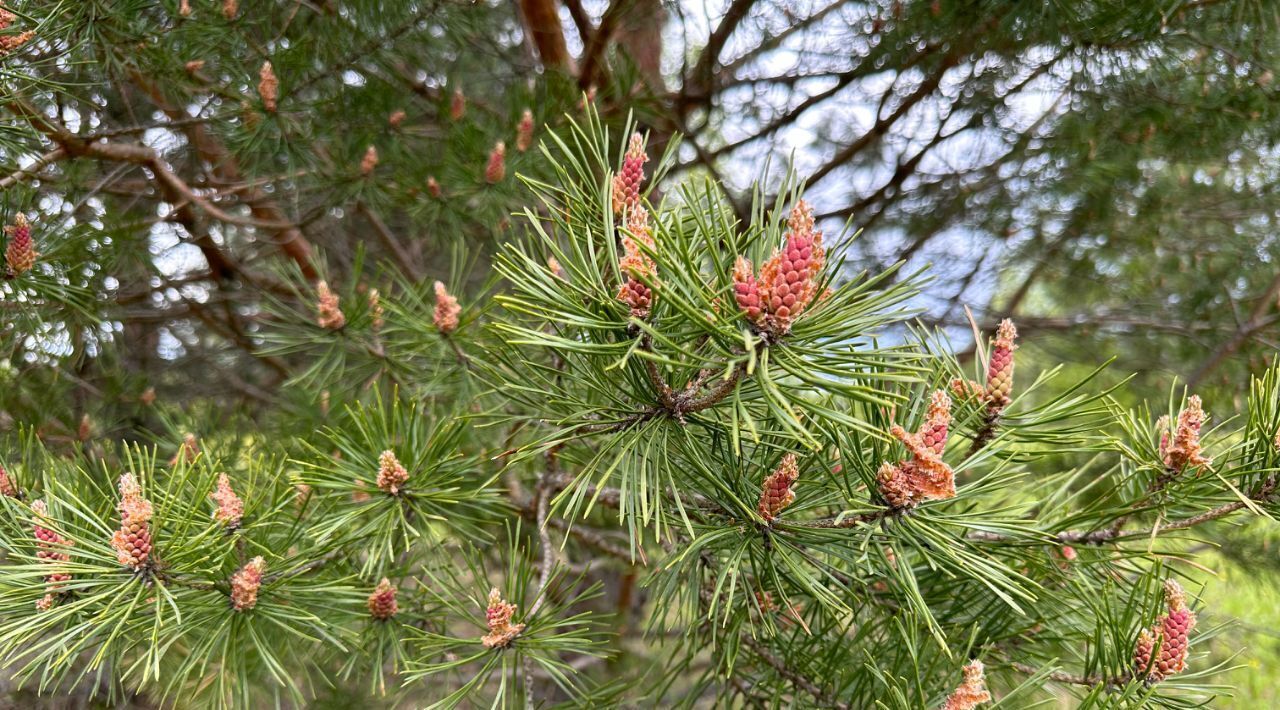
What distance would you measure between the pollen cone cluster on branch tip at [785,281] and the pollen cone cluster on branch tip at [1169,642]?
1.19 feet

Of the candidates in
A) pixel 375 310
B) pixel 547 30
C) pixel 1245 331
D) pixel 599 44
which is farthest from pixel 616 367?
pixel 1245 331

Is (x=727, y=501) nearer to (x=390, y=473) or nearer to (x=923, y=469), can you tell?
(x=923, y=469)

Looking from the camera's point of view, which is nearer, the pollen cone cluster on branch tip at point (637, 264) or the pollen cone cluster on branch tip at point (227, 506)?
the pollen cone cluster on branch tip at point (637, 264)

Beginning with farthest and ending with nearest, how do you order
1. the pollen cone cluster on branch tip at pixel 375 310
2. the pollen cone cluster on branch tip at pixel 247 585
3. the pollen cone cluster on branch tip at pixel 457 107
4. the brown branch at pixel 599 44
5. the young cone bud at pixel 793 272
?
the brown branch at pixel 599 44, the pollen cone cluster on branch tip at pixel 457 107, the pollen cone cluster on branch tip at pixel 375 310, the pollen cone cluster on branch tip at pixel 247 585, the young cone bud at pixel 793 272

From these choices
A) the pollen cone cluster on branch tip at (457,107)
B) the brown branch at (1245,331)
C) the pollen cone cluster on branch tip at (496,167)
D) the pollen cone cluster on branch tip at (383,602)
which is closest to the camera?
the pollen cone cluster on branch tip at (383,602)

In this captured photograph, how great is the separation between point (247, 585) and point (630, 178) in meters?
0.46

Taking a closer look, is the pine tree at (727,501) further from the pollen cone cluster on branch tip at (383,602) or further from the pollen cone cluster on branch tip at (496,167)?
the pollen cone cluster on branch tip at (496,167)

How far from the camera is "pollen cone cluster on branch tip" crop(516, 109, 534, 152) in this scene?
1153 millimetres

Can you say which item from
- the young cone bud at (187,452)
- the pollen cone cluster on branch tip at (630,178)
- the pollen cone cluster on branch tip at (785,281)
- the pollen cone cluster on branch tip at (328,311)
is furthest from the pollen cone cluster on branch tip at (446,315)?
the pollen cone cluster on branch tip at (785,281)

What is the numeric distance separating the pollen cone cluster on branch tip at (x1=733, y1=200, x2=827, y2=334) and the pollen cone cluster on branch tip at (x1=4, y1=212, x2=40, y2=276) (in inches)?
31.4

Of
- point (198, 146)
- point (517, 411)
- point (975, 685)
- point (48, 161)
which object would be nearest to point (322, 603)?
point (517, 411)

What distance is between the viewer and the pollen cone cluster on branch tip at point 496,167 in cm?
112

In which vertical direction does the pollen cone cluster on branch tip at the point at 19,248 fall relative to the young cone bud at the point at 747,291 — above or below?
above

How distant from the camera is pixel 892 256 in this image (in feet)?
6.70
